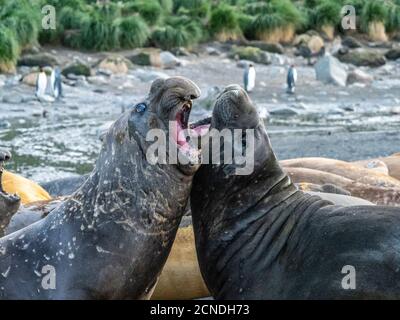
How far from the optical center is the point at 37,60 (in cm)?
2756

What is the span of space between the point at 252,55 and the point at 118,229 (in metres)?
26.5

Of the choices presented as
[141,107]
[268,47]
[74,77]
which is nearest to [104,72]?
[74,77]

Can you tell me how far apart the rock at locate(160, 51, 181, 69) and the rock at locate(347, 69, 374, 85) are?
4822mm

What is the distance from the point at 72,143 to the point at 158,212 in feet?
43.4

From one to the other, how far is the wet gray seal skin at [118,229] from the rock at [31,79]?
1955 centimetres

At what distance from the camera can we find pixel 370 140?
18.2 m

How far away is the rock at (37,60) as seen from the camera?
27.3 metres

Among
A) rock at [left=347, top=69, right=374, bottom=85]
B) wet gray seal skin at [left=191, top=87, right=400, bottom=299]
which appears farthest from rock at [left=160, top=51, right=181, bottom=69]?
wet gray seal skin at [left=191, top=87, right=400, bottom=299]

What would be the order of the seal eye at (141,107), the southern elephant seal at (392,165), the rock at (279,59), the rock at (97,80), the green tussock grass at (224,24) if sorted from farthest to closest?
the green tussock grass at (224,24), the rock at (279,59), the rock at (97,80), the southern elephant seal at (392,165), the seal eye at (141,107)

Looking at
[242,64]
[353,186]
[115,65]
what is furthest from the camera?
[242,64]

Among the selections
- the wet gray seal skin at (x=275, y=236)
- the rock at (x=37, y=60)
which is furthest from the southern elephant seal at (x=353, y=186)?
the rock at (x=37, y=60)

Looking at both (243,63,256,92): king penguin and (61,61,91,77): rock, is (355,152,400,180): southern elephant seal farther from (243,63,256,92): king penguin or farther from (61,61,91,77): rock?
(61,61,91,77): rock

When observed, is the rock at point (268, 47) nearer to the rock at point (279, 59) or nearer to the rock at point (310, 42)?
the rock at point (279, 59)

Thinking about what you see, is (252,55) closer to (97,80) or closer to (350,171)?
(97,80)
